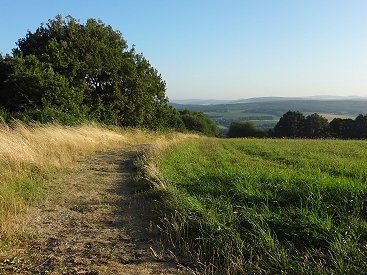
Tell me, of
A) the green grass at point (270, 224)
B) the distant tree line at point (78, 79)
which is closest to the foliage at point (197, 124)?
the distant tree line at point (78, 79)

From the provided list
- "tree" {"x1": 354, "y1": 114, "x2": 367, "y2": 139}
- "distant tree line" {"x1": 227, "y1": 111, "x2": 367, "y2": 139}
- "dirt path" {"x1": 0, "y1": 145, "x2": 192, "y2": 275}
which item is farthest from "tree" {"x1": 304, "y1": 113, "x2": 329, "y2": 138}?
"dirt path" {"x1": 0, "y1": 145, "x2": 192, "y2": 275}

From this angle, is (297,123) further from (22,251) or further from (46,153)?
(22,251)

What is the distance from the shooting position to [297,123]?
61.4 metres

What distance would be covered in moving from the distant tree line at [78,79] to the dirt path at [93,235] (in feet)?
28.5

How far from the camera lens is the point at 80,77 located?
2364 cm

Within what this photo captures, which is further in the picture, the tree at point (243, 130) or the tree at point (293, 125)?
the tree at point (243, 130)

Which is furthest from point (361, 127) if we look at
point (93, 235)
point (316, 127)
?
point (93, 235)

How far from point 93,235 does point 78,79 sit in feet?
69.2

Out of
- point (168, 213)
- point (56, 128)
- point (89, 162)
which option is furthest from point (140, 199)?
point (56, 128)

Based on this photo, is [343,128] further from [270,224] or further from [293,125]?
[270,224]

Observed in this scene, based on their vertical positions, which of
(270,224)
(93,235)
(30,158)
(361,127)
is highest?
(30,158)

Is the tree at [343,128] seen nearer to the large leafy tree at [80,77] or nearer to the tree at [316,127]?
the tree at [316,127]

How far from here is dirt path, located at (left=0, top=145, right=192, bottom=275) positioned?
10.7 ft

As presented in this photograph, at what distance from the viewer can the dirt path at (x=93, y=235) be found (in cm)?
325
